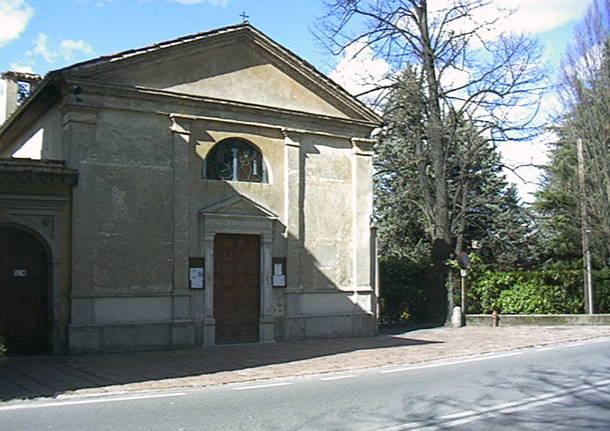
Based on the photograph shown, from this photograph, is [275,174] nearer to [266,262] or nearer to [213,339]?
[266,262]

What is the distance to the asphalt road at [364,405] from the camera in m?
7.89

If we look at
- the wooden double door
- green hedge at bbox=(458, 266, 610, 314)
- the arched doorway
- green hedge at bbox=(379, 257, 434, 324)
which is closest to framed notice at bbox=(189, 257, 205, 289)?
the wooden double door

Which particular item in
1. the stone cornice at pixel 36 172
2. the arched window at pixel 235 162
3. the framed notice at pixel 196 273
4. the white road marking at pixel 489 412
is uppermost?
the arched window at pixel 235 162

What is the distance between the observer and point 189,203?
16.4 meters

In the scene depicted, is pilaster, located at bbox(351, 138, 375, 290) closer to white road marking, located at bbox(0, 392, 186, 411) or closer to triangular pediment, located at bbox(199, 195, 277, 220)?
triangular pediment, located at bbox(199, 195, 277, 220)

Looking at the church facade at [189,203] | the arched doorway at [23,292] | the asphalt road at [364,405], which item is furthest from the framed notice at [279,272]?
the asphalt road at [364,405]

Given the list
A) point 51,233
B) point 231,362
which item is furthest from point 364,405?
point 51,233

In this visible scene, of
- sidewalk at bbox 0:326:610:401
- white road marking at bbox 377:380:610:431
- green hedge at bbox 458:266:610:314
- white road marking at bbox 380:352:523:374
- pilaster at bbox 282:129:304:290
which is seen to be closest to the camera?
white road marking at bbox 377:380:610:431

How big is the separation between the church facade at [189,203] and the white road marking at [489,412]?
8773 mm

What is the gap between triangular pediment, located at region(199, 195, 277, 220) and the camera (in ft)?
54.2

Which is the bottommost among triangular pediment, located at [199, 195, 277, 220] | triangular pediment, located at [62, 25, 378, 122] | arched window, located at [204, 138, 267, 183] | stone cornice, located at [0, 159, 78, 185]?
triangular pediment, located at [199, 195, 277, 220]

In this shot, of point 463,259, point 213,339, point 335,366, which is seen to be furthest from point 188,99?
point 463,259

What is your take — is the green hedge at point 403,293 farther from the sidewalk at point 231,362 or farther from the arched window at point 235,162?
the arched window at point 235,162

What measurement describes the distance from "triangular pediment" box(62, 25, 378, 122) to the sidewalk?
599 centimetres
